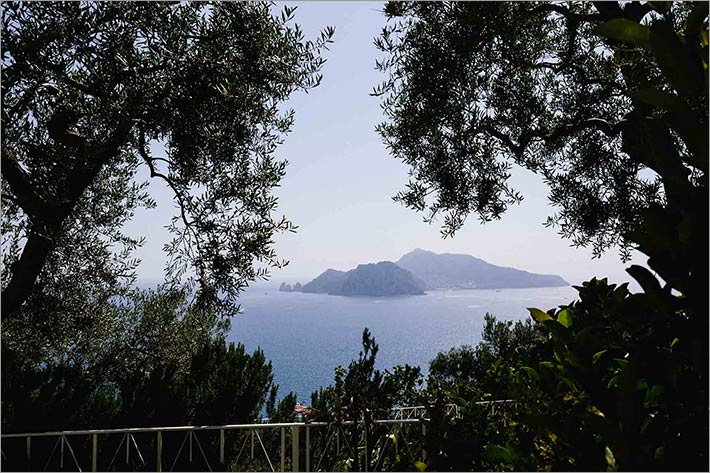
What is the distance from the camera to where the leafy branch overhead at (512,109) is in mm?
6117

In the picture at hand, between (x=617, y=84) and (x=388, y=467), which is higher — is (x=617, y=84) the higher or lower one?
the higher one

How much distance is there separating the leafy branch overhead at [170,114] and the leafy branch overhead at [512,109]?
1424 mm

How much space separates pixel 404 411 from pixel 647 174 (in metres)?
4.39

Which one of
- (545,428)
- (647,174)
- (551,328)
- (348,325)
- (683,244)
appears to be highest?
(647,174)

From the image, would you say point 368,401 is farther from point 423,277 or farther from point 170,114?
point 423,277

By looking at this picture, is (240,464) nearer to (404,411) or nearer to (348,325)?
(404,411)

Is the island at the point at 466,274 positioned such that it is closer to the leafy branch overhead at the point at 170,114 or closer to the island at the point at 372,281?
the island at the point at 372,281

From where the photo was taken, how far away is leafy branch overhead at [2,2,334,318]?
446 cm

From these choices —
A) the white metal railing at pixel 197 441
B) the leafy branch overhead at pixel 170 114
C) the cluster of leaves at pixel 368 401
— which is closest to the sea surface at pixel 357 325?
the white metal railing at pixel 197 441

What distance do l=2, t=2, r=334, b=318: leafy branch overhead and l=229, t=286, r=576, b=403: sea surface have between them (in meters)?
26.8

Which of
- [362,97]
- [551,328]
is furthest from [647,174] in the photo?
[551,328]

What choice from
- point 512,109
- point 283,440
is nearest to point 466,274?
point 512,109

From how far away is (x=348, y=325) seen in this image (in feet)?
293

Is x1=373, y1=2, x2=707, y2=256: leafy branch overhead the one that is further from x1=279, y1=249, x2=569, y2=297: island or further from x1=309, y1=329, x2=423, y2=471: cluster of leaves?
x1=279, y1=249, x2=569, y2=297: island
